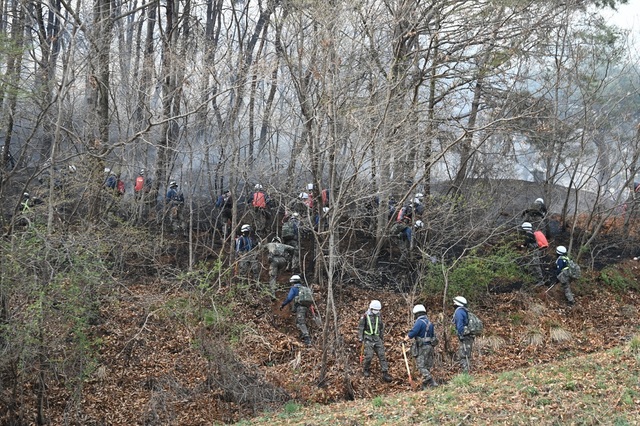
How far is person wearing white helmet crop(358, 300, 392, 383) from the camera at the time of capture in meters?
15.5

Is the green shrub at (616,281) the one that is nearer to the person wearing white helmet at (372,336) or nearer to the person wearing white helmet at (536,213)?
the person wearing white helmet at (536,213)

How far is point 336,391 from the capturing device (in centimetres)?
1520

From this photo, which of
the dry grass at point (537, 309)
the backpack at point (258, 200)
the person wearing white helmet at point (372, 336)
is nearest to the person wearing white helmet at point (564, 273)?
the dry grass at point (537, 309)

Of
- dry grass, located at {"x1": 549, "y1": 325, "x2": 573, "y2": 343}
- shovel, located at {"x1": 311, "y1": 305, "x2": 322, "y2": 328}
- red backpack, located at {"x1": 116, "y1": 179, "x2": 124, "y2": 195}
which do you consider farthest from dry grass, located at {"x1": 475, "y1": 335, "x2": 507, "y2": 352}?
red backpack, located at {"x1": 116, "y1": 179, "x2": 124, "y2": 195}

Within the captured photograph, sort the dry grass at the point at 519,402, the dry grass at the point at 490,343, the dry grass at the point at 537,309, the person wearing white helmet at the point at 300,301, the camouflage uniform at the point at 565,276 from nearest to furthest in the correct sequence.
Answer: the dry grass at the point at 519,402 → the person wearing white helmet at the point at 300,301 → the dry grass at the point at 490,343 → the dry grass at the point at 537,309 → the camouflage uniform at the point at 565,276

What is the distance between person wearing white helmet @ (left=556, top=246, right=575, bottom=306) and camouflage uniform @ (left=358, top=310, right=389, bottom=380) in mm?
6903

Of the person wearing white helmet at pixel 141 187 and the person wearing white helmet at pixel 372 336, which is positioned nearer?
the person wearing white helmet at pixel 372 336

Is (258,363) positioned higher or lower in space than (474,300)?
lower

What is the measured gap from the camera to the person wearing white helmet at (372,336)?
50.8 ft

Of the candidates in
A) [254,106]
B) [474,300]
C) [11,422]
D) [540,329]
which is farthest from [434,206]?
[11,422]

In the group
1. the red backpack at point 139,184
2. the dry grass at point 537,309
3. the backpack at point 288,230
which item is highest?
the red backpack at point 139,184

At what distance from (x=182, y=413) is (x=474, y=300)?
9.16 metres

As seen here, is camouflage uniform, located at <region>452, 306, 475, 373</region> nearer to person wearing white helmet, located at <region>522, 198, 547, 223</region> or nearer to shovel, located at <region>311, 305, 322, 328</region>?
shovel, located at <region>311, 305, 322, 328</region>

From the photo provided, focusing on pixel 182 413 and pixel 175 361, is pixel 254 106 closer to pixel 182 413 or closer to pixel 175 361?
pixel 175 361
